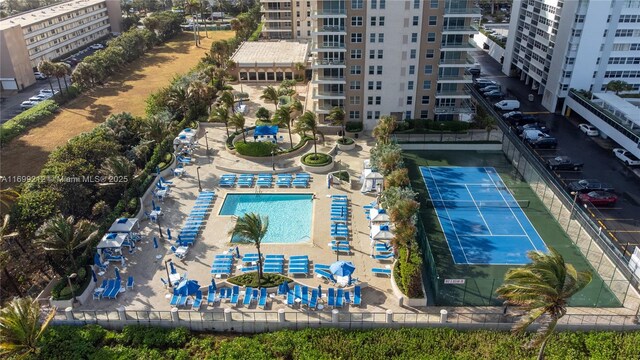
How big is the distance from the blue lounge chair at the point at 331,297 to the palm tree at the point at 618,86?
5150 cm

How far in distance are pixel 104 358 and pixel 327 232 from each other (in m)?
20.2

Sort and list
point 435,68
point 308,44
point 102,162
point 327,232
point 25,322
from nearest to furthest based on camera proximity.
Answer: point 25,322
point 327,232
point 102,162
point 435,68
point 308,44

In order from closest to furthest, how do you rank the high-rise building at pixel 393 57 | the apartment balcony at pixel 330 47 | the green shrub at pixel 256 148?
the high-rise building at pixel 393 57, the green shrub at pixel 256 148, the apartment balcony at pixel 330 47

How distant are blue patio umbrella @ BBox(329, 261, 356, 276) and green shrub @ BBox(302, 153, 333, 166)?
19301 mm

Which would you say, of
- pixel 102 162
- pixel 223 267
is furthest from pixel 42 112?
pixel 223 267

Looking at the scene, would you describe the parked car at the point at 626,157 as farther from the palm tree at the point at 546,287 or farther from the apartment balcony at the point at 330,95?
the palm tree at the point at 546,287

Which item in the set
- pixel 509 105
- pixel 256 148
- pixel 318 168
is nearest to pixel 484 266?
pixel 318 168

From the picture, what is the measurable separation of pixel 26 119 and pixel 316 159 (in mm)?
44837

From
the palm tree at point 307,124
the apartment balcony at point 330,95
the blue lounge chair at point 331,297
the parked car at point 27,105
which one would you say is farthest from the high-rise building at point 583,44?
the parked car at point 27,105

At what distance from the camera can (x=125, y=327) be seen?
30.9 metres

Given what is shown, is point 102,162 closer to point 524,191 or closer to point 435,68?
point 435,68

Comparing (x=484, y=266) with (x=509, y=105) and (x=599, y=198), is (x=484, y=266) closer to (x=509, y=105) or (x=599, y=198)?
(x=599, y=198)

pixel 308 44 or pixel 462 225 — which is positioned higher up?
pixel 308 44

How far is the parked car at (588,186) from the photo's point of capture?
46312 mm
